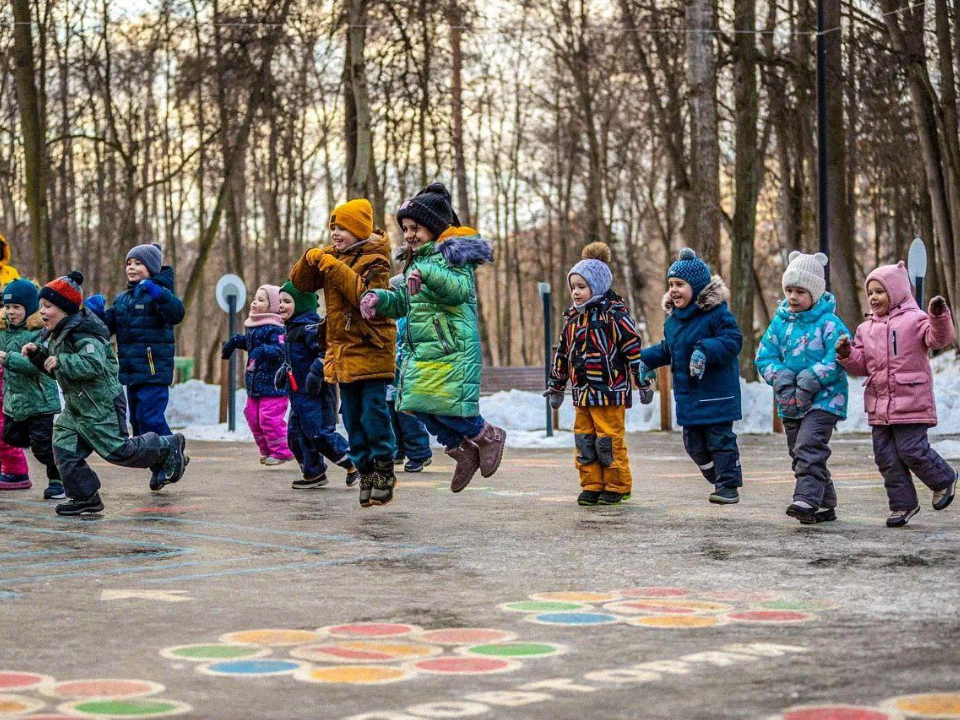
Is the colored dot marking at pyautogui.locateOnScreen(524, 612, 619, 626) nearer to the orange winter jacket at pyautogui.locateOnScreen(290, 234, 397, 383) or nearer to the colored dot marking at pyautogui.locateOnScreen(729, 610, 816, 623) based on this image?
the colored dot marking at pyautogui.locateOnScreen(729, 610, 816, 623)

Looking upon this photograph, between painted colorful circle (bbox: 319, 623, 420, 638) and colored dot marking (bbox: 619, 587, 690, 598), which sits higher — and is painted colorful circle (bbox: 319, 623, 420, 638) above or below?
above

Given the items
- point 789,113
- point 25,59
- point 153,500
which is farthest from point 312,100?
point 153,500

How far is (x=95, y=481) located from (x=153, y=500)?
1041 millimetres

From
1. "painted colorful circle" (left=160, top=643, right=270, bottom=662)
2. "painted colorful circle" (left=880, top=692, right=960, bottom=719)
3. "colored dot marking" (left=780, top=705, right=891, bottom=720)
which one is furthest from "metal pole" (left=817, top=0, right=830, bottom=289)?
"colored dot marking" (left=780, top=705, right=891, bottom=720)

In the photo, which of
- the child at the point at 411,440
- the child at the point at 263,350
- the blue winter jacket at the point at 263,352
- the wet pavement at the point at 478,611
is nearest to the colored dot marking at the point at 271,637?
the wet pavement at the point at 478,611

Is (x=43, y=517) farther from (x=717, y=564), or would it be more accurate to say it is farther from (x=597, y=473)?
(x=717, y=564)

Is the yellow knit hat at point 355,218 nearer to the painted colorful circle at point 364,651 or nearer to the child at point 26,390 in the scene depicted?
the child at point 26,390

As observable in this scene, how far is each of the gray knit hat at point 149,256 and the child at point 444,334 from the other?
10.1ft

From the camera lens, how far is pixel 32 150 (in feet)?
84.8

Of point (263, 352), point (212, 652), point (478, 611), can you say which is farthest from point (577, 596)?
point (263, 352)

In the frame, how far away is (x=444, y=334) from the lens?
954 cm

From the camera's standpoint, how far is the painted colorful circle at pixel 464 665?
471 centimetres

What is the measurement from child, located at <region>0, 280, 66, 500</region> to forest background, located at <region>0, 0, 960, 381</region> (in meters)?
13.6

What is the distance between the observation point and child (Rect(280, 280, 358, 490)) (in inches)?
469
